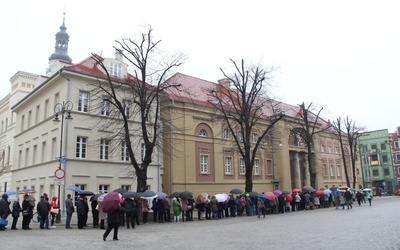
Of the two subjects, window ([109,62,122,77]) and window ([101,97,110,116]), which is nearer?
window ([101,97,110,116])

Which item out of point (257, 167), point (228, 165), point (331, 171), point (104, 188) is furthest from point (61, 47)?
point (331, 171)

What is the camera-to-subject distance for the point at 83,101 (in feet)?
101

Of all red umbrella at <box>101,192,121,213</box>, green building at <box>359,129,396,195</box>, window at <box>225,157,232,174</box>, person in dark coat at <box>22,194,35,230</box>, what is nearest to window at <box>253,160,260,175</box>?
window at <box>225,157,232,174</box>

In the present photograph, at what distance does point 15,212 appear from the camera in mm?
17891

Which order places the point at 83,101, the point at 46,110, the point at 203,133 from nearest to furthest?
the point at 83,101, the point at 46,110, the point at 203,133

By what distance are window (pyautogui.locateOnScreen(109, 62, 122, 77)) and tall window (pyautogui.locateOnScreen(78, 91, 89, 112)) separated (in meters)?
4.49

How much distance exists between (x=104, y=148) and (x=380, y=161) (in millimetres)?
75080

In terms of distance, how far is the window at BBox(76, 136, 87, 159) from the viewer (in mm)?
29359

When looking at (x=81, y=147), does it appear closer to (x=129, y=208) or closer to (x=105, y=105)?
(x=105, y=105)

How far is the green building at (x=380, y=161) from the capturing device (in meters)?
84.3

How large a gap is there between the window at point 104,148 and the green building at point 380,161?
69505mm

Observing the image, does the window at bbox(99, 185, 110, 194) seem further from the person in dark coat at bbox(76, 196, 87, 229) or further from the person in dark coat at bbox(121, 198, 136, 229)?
the person in dark coat at bbox(121, 198, 136, 229)

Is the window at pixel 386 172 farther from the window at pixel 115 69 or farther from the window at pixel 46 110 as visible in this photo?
the window at pixel 46 110

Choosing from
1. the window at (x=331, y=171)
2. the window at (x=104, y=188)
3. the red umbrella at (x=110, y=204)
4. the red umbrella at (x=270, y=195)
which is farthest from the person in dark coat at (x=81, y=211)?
the window at (x=331, y=171)
